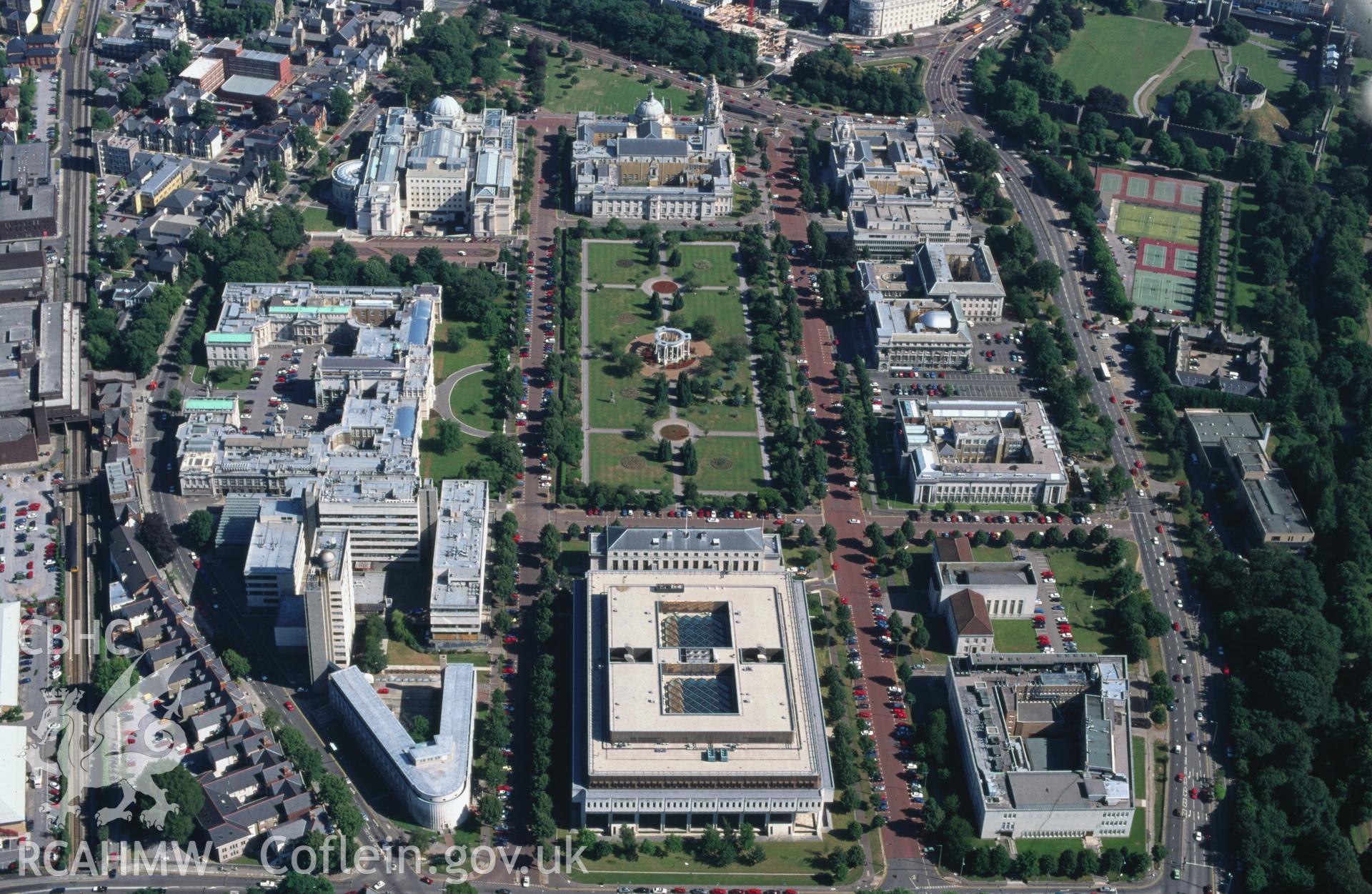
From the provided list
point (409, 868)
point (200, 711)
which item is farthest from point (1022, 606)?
point (200, 711)

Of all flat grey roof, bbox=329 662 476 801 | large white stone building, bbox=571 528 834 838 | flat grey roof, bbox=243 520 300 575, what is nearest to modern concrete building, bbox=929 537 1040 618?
large white stone building, bbox=571 528 834 838

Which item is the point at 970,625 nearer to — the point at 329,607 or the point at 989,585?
the point at 989,585

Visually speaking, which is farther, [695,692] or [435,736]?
[695,692]

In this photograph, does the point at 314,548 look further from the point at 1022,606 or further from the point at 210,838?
the point at 1022,606

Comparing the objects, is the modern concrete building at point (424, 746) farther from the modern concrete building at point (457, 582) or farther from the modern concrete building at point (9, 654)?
the modern concrete building at point (9, 654)

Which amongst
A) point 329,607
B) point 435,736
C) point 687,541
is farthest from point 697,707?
point 329,607

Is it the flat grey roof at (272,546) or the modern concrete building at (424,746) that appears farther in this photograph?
the flat grey roof at (272,546)

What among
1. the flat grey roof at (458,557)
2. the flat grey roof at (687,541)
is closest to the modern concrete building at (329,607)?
the flat grey roof at (458,557)
